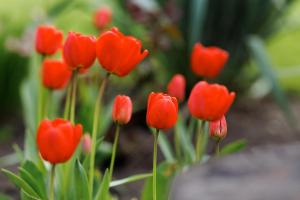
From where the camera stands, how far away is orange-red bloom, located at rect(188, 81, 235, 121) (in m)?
1.60

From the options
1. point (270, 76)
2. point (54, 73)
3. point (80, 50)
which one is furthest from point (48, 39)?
point (270, 76)

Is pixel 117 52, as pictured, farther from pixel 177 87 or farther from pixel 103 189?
pixel 177 87

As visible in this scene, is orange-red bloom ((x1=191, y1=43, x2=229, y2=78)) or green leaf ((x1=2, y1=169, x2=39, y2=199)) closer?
green leaf ((x1=2, y1=169, x2=39, y2=199))

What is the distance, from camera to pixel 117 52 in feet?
5.30

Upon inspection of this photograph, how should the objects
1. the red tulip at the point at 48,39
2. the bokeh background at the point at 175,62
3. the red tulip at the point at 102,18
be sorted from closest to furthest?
the red tulip at the point at 48,39
the red tulip at the point at 102,18
the bokeh background at the point at 175,62

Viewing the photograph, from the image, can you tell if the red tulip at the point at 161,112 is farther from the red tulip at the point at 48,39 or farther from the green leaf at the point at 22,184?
the red tulip at the point at 48,39

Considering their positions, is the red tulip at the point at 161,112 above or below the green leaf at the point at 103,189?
above

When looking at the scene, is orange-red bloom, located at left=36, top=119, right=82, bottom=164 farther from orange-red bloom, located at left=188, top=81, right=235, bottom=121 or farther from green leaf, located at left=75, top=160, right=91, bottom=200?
orange-red bloom, located at left=188, top=81, right=235, bottom=121

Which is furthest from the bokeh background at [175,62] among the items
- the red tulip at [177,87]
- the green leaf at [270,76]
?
the red tulip at [177,87]

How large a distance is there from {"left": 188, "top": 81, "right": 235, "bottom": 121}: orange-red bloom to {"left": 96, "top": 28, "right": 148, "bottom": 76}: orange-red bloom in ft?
0.50

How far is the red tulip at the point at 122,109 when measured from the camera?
→ 64.8 inches

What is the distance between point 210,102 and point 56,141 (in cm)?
33

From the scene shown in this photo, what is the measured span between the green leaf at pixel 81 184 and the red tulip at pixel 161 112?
21 cm

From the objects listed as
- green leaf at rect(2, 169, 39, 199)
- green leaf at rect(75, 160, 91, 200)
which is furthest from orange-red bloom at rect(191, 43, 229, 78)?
green leaf at rect(2, 169, 39, 199)
